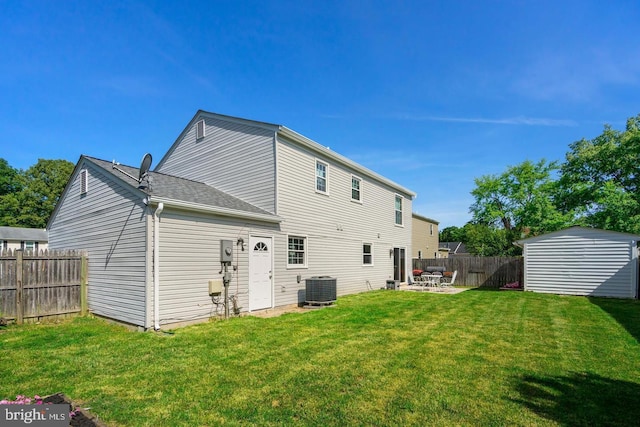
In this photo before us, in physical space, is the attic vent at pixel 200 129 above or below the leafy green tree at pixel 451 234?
above

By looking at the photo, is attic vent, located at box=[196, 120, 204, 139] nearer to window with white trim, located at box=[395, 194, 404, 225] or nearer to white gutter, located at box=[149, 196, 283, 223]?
white gutter, located at box=[149, 196, 283, 223]

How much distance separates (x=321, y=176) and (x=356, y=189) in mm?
2771

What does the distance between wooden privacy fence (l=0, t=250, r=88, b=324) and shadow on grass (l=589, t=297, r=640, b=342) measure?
1308 cm

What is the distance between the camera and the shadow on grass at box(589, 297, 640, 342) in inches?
291

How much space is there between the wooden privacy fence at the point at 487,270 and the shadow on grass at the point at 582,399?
47.7ft

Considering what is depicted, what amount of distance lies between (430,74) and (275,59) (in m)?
6.26

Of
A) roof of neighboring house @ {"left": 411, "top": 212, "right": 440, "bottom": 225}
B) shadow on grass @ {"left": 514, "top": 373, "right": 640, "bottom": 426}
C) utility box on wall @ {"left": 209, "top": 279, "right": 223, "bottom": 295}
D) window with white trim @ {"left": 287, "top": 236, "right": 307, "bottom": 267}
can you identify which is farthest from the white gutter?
roof of neighboring house @ {"left": 411, "top": 212, "right": 440, "bottom": 225}

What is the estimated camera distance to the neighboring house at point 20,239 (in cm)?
2770

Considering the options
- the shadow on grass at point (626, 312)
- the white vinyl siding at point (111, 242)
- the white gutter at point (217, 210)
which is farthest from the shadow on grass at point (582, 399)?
the white vinyl siding at point (111, 242)

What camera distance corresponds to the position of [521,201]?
33812 mm

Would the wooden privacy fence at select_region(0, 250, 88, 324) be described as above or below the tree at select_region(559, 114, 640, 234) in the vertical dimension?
below

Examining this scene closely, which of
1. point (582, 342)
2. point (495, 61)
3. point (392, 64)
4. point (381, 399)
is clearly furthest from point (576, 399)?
point (392, 64)

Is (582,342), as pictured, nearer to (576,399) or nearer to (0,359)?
(576,399)

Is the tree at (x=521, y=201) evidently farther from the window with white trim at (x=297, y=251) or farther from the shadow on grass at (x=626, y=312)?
the window with white trim at (x=297, y=251)
